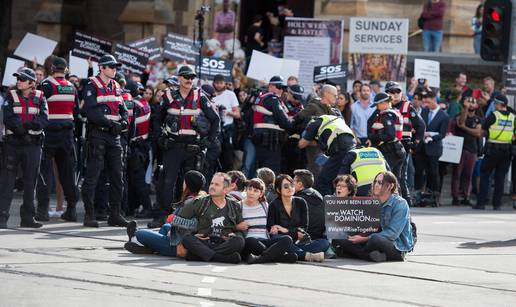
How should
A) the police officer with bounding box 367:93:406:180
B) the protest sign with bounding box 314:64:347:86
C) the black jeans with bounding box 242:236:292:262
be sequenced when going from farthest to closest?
the protest sign with bounding box 314:64:347:86, the police officer with bounding box 367:93:406:180, the black jeans with bounding box 242:236:292:262

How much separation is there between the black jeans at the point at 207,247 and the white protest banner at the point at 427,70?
35.3 ft

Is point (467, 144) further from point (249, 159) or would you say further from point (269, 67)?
point (249, 159)

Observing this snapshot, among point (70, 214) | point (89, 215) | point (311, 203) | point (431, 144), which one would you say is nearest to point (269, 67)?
point (431, 144)

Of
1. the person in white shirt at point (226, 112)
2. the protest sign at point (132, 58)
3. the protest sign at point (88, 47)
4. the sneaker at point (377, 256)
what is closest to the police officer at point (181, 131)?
the sneaker at point (377, 256)

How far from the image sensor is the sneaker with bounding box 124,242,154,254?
48.7ft

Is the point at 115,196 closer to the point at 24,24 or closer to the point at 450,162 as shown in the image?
the point at 450,162

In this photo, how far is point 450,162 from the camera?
23859 mm

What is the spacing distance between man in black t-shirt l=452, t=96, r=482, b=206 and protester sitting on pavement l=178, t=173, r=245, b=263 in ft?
31.8

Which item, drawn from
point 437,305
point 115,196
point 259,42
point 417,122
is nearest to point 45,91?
point 115,196

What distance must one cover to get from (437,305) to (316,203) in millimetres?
3641

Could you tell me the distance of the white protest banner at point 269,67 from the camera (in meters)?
23.3

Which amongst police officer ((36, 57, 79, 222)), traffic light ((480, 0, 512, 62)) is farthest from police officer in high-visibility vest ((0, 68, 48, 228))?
traffic light ((480, 0, 512, 62))

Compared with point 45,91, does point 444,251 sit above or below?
below

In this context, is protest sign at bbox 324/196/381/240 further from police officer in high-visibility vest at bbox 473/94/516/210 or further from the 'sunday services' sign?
the 'sunday services' sign
